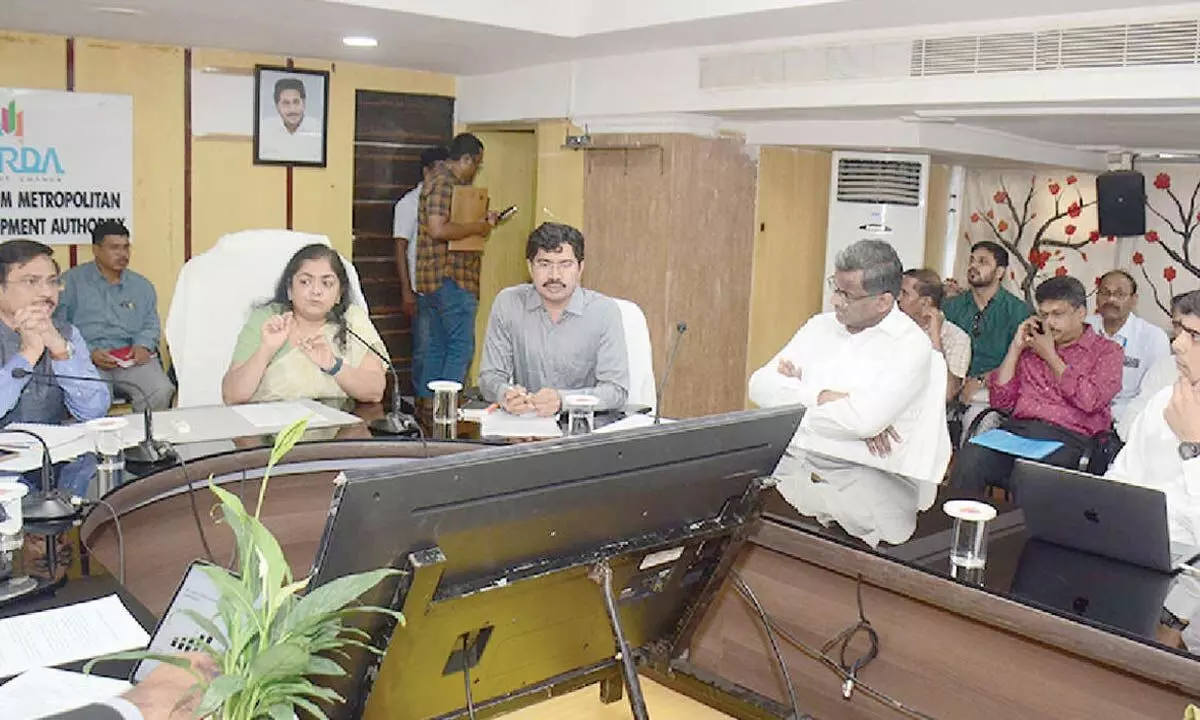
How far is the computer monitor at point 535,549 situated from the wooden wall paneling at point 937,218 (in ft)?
19.9

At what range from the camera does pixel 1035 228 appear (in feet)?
24.8

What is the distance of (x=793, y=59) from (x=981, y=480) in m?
1.99

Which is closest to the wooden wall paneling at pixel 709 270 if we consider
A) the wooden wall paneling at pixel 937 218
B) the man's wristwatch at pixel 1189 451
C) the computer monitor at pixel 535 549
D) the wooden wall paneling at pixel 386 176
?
the wooden wall paneling at pixel 937 218

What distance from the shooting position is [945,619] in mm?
1894

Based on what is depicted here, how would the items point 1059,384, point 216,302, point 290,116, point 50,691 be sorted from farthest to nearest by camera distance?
1. point 290,116
2. point 1059,384
3. point 216,302
4. point 50,691

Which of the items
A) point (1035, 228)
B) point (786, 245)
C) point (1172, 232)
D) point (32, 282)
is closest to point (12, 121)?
point (32, 282)

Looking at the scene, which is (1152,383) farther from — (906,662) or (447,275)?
(447,275)

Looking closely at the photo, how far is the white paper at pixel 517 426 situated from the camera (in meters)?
3.09

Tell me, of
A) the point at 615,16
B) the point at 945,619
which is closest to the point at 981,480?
the point at 615,16

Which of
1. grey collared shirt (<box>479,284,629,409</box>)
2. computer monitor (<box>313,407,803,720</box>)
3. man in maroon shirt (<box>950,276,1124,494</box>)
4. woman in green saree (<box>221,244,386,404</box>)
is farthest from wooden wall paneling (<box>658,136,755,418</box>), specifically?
computer monitor (<box>313,407,803,720</box>)

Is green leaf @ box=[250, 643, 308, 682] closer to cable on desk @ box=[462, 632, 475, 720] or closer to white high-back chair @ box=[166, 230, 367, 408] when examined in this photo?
cable on desk @ box=[462, 632, 475, 720]

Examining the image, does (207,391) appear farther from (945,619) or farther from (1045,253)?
(1045,253)

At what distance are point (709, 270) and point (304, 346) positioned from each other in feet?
9.46

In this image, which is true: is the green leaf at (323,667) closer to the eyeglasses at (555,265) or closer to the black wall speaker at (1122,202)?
the eyeglasses at (555,265)
